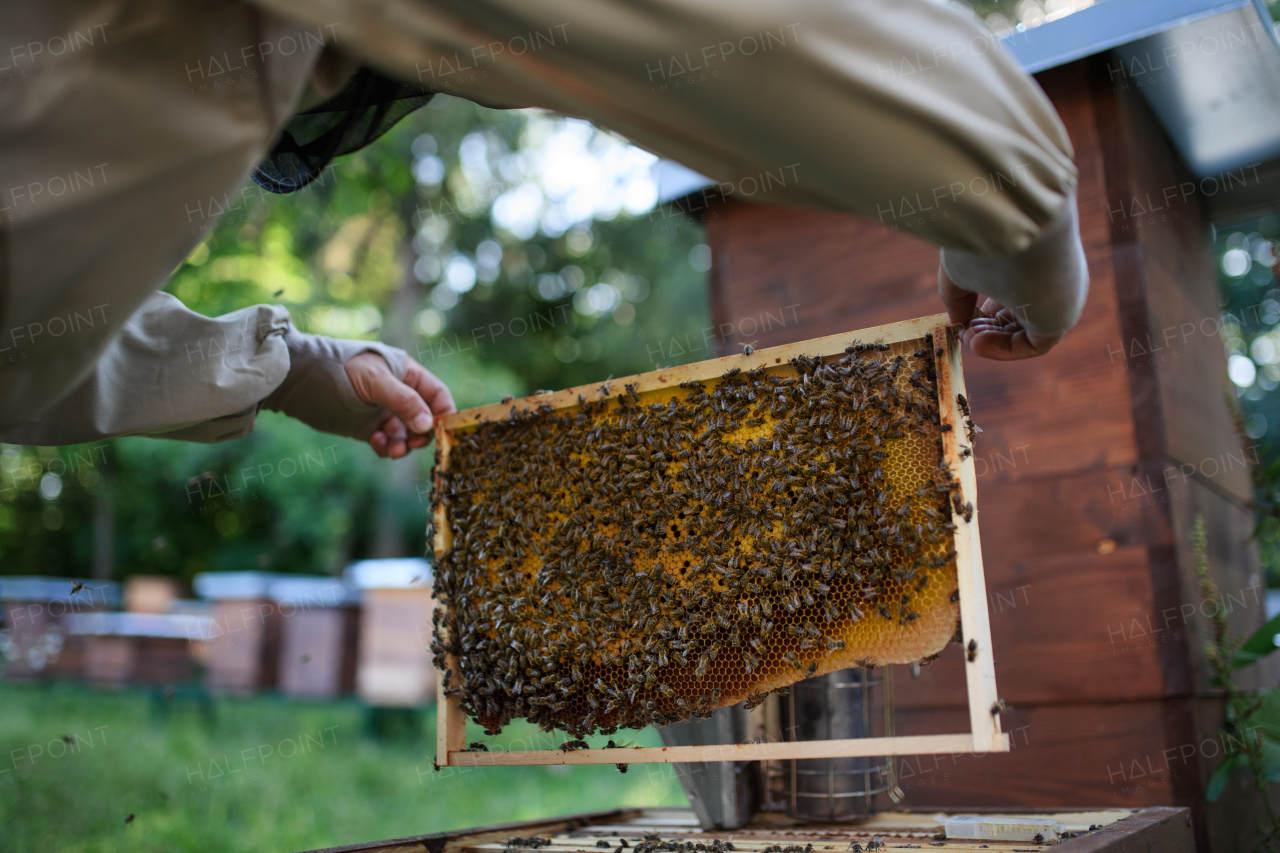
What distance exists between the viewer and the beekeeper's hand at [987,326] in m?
2.48

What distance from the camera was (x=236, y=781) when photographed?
23.5 ft

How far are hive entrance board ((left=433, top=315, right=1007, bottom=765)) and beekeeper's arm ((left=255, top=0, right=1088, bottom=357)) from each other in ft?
3.79

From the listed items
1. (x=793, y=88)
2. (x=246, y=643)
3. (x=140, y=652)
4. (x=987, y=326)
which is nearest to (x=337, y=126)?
(x=793, y=88)

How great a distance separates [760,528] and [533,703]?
40.7 inches

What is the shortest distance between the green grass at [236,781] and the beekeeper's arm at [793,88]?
17.6ft

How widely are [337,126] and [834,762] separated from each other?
2.94m

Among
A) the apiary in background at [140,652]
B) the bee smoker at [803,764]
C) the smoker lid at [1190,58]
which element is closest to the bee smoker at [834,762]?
the bee smoker at [803,764]

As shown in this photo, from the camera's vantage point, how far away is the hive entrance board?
2.60m

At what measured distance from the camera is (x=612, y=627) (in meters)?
2.96

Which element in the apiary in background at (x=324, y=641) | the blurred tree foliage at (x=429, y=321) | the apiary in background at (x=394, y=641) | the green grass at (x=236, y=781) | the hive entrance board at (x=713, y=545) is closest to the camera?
the hive entrance board at (x=713, y=545)

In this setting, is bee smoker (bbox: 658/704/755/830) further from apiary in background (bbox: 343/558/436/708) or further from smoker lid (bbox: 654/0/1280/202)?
apiary in background (bbox: 343/558/436/708)

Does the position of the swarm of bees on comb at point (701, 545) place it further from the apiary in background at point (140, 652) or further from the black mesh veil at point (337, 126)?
the apiary in background at point (140, 652)

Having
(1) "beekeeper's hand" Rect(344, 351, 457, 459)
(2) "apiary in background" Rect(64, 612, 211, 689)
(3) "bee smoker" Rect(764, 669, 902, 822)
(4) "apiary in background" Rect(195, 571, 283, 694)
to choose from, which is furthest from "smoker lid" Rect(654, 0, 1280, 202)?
(2) "apiary in background" Rect(64, 612, 211, 689)

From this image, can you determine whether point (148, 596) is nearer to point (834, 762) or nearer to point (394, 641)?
point (394, 641)
